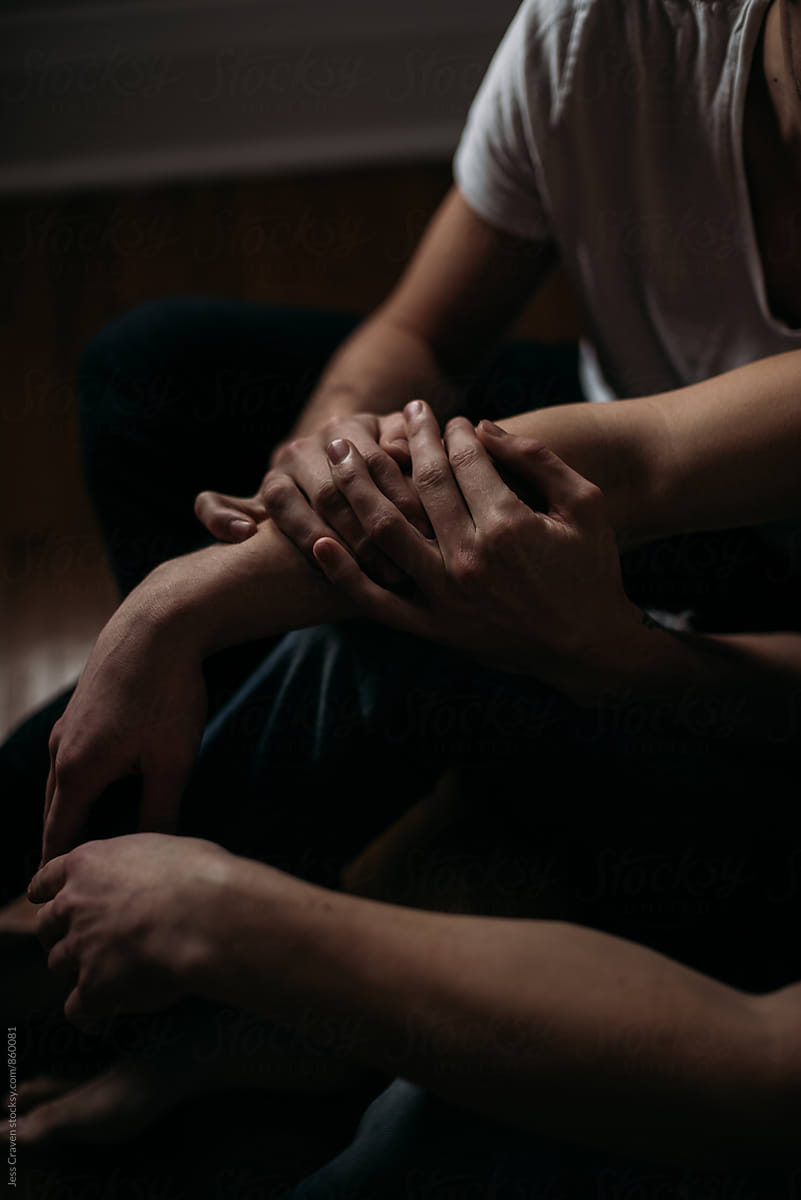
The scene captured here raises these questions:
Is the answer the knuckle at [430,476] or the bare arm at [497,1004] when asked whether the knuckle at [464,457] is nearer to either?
the knuckle at [430,476]

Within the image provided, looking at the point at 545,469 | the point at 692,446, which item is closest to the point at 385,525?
the point at 545,469

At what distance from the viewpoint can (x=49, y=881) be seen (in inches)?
22.6

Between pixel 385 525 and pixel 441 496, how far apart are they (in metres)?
0.04

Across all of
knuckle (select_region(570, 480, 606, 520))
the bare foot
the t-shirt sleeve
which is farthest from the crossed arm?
the t-shirt sleeve

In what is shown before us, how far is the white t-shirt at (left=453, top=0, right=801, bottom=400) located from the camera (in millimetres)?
733

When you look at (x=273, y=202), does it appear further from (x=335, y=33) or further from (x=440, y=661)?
(x=440, y=661)

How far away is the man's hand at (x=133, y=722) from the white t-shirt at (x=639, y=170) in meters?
0.48

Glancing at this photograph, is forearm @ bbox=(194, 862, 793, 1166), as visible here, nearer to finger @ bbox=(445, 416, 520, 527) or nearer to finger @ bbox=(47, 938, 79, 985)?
finger @ bbox=(47, 938, 79, 985)

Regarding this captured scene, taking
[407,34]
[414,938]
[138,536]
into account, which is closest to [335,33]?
[407,34]

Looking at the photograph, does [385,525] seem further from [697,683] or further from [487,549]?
[697,683]

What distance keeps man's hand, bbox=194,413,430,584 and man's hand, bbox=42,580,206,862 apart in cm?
9

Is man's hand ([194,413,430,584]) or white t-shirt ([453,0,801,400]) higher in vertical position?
white t-shirt ([453,0,801,400])

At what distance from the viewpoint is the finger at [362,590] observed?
60 cm

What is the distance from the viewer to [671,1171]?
50 centimetres
